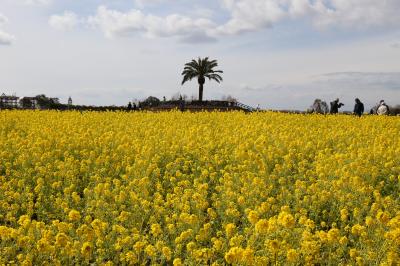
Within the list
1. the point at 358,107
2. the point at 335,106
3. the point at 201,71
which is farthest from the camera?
the point at 201,71

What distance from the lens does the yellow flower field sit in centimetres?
557

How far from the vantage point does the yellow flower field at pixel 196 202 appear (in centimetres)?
557

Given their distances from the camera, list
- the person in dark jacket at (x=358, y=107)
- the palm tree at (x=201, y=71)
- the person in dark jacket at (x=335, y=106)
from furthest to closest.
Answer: the palm tree at (x=201, y=71) → the person in dark jacket at (x=335, y=106) → the person in dark jacket at (x=358, y=107)

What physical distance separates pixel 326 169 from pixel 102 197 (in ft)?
14.4

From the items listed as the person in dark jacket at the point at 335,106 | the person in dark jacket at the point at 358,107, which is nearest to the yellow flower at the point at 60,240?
the person in dark jacket at the point at 358,107

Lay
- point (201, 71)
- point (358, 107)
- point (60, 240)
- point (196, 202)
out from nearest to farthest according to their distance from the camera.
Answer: point (60, 240)
point (196, 202)
point (358, 107)
point (201, 71)

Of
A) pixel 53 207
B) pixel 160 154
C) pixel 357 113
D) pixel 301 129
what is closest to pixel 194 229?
pixel 53 207

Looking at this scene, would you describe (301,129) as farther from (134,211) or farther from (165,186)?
(134,211)

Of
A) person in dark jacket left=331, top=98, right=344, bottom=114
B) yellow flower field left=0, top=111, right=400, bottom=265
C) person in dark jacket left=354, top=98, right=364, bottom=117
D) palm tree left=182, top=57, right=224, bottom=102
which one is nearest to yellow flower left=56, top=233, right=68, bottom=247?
yellow flower field left=0, top=111, right=400, bottom=265

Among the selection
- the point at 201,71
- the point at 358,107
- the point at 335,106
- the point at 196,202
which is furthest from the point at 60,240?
the point at 201,71

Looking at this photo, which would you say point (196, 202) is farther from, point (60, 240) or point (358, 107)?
point (358, 107)

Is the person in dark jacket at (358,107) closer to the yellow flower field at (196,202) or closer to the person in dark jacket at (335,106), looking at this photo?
the person in dark jacket at (335,106)

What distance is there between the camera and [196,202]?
7500mm

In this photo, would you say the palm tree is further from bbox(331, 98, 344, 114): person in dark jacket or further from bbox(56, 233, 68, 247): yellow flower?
bbox(56, 233, 68, 247): yellow flower
